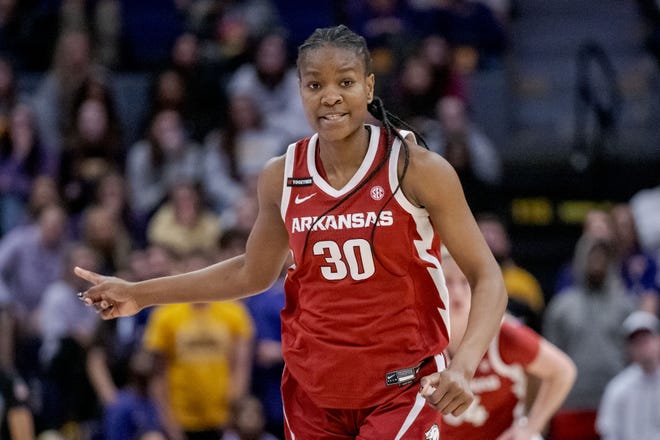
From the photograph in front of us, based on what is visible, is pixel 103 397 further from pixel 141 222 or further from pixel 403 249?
pixel 403 249

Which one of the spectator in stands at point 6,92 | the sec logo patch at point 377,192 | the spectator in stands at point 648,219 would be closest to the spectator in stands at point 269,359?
the spectator in stands at point 648,219

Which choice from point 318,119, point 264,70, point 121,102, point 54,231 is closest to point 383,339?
point 318,119

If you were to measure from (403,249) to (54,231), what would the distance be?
6.53 m

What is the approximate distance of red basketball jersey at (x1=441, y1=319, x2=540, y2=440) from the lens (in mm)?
6246

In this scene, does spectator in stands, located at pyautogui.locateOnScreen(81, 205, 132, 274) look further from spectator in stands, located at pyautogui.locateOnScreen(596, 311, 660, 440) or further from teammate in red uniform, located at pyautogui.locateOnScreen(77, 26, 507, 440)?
teammate in red uniform, located at pyautogui.locateOnScreen(77, 26, 507, 440)

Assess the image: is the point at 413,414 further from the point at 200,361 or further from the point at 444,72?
the point at 444,72

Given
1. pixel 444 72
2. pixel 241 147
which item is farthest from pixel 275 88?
pixel 444 72

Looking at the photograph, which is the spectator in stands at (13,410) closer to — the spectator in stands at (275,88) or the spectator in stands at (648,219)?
the spectator in stands at (275,88)

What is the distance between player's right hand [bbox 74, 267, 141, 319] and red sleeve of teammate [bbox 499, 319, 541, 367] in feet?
6.79

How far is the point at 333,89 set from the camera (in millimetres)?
4340

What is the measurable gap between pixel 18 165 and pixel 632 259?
5.18 meters

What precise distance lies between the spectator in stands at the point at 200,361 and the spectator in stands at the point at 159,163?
7.01 feet

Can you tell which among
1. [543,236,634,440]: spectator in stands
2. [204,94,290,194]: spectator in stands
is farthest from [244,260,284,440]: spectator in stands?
A: [543,236,634,440]: spectator in stands

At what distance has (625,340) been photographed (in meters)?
9.77
